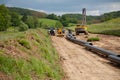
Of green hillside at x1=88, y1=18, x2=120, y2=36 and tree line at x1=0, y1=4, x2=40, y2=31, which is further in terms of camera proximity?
tree line at x1=0, y1=4, x2=40, y2=31

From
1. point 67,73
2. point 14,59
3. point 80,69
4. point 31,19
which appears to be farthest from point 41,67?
point 31,19

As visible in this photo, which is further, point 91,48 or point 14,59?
point 91,48

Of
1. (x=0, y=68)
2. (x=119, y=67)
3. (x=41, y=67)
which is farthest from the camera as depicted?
(x=119, y=67)

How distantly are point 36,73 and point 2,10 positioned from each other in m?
100.0

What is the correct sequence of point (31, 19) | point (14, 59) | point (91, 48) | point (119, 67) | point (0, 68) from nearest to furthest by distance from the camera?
point (0, 68), point (14, 59), point (119, 67), point (91, 48), point (31, 19)

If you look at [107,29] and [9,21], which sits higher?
[9,21]

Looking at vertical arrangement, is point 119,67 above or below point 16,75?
below

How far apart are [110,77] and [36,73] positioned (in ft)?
19.6

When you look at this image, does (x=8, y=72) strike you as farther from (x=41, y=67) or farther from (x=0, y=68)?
(x=41, y=67)

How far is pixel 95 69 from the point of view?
56.0ft

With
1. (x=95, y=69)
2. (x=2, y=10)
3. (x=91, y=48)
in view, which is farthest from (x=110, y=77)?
(x=2, y=10)

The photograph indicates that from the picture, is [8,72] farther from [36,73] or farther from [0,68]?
[36,73]

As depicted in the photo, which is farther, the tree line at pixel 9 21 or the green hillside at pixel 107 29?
the tree line at pixel 9 21

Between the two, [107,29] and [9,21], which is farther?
[9,21]
